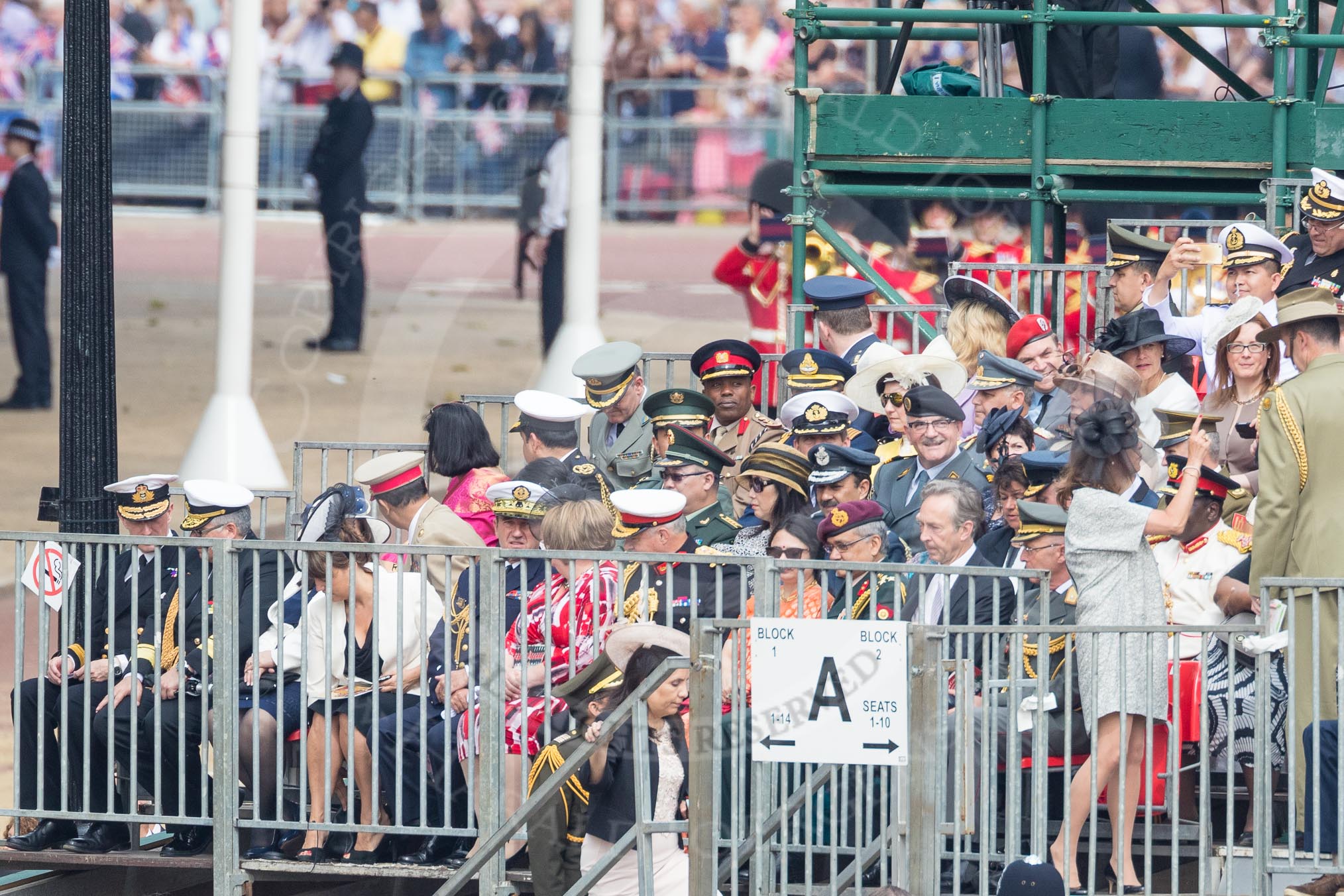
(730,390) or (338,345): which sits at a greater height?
(338,345)

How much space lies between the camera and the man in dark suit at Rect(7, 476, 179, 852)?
7.80m

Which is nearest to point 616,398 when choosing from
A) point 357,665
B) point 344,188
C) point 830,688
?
point 357,665

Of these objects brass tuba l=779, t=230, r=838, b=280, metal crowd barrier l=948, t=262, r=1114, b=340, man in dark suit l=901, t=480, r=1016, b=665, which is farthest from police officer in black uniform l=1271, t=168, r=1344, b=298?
brass tuba l=779, t=230, r=838, b=280

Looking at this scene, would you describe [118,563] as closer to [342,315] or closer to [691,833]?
[691,833]

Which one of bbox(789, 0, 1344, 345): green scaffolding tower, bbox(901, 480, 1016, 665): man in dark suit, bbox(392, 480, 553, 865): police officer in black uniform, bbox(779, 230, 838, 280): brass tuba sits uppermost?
bbox(789, 0, 1344, 345): green scaffolding tower

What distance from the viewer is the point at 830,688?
6289mm

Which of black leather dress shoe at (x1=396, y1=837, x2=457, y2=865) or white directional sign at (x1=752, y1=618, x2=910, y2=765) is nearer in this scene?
white directional sign at (x1=752, y1=618, x2=910, y2=765)

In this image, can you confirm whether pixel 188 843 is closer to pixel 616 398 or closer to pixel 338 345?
pixel 616 398

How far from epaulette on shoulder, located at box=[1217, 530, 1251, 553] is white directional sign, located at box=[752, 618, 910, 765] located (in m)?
1.76

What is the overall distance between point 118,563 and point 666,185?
1806 cm

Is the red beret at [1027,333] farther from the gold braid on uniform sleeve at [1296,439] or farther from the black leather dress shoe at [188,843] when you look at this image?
the black leather dress shoe at [188,843]

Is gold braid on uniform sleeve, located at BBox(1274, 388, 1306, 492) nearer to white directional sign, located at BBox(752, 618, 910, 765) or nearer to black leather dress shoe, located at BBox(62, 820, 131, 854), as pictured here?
white directional sign, located at BBox(752, 618, 910, 765)

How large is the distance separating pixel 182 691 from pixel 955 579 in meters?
2.54

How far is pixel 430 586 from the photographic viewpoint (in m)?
7.90
